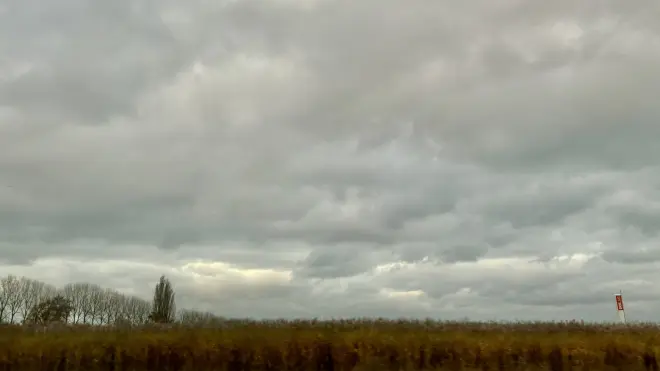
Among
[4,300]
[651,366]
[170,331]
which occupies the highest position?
[4,300]

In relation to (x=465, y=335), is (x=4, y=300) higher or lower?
higher

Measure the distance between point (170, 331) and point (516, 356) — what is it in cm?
1149

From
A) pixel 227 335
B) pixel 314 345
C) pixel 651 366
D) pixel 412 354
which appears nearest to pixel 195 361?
pixel 227 335

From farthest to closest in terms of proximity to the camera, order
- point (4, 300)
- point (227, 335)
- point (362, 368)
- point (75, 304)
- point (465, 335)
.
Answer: point (75, 304), point (4, 300), point (465, 335), point (227, 335), point (362, 368)

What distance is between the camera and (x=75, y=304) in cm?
7656

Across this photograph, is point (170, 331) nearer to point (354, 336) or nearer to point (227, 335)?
point (227, 335)

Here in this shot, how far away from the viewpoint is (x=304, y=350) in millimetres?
18172

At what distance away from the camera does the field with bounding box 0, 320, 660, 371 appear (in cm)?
1778

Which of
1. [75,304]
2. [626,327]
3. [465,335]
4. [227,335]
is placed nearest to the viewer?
[227,335]

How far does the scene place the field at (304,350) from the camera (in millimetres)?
17781

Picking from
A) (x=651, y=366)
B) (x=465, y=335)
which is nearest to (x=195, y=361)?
(x=465, y=335)

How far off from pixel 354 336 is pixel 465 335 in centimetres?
417

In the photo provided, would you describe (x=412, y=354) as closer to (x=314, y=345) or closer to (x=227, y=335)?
(x=314, y=345)

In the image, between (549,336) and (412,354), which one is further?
(549,336)
